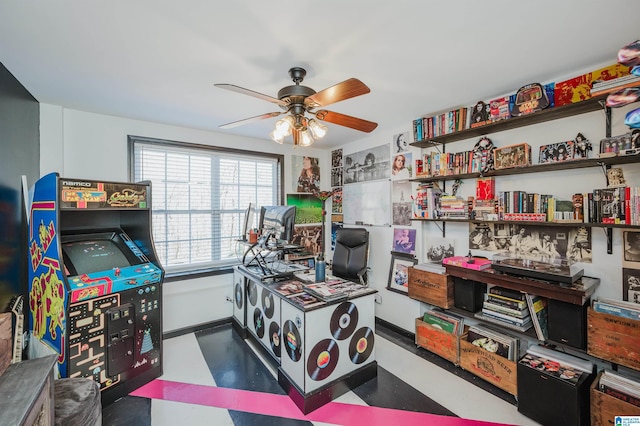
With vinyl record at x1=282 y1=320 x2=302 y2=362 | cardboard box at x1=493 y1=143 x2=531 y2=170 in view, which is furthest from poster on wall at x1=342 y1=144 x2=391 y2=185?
vinyl record at x1=282 y1=320 x2=302 y2=362

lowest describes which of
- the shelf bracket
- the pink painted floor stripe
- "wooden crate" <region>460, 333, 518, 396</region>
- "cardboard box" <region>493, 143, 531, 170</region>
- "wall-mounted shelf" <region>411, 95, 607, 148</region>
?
the pink painted floor stripe

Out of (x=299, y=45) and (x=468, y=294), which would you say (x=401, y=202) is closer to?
(x=468, y=294)

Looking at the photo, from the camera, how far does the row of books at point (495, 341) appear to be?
2.20 meters

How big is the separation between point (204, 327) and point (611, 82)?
14.4ft

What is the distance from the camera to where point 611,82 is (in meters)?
1.73

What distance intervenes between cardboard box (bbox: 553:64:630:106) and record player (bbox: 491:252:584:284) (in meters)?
1.24

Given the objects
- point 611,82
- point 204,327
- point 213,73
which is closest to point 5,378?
point 213,73

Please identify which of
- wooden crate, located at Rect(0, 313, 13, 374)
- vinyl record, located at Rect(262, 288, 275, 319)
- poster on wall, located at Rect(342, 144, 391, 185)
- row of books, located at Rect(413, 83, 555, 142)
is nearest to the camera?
wooden crate, located at Rect(0, 313, 13, 374)

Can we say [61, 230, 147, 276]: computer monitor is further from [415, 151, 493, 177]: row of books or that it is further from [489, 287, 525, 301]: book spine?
[489, 287, 525, 301]: book spine

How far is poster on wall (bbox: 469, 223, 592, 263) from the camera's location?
2.10m

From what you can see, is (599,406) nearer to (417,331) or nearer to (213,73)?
(417,331)

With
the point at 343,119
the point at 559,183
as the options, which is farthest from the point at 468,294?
the point at 343,119

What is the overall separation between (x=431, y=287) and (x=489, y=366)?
0.77 meters

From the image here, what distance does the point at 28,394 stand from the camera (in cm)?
112
